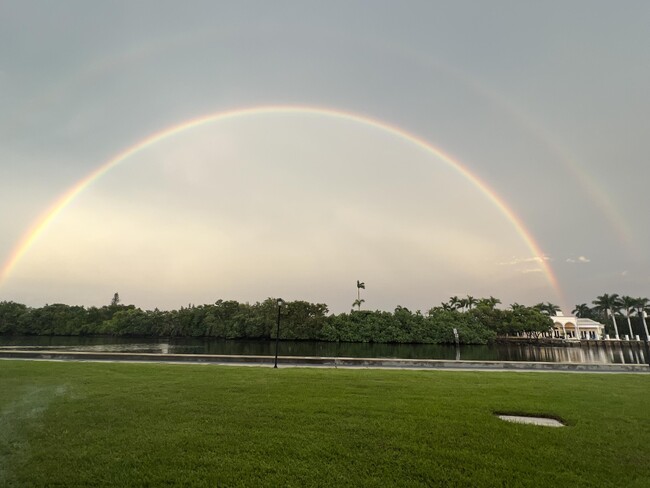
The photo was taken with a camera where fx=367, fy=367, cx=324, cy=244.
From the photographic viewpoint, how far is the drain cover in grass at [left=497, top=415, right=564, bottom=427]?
6.23m

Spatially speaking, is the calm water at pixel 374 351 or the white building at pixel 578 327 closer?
the calm water at pixel 374 351

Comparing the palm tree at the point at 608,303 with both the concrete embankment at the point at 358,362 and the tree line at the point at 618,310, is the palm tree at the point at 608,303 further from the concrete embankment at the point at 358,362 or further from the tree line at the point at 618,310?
the concrete embankment at the point at 358,362

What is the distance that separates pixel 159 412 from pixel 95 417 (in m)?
1.01

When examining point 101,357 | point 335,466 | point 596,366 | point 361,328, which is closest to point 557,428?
point 335,466

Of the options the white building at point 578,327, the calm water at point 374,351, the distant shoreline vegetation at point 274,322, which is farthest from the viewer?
the white building at point 578,327

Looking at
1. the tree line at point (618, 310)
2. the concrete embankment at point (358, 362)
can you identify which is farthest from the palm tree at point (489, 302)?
the concrete embankment at point (358, 362)

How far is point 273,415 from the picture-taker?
6.36 meters

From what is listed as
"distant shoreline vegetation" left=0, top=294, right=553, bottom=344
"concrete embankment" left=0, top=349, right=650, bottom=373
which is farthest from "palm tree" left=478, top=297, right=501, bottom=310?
"concrete embankment" left=0, top=349, right=650, bottom=373

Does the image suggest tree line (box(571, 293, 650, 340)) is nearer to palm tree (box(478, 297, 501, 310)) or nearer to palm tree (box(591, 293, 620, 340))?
palm tree (box(591, 293, 620, 340))

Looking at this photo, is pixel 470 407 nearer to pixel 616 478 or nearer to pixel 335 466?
pixel 616 478

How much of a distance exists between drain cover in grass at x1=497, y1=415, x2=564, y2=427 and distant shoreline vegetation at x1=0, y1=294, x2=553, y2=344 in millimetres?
50797

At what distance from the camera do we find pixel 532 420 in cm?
654

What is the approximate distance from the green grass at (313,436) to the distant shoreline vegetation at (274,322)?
1921 inches

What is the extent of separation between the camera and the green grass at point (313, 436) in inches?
166
